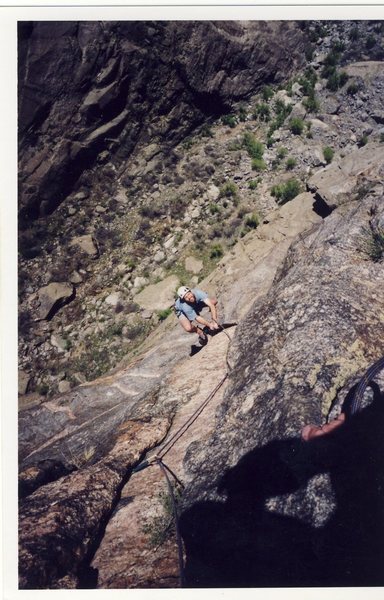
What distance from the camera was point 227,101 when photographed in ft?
44.2

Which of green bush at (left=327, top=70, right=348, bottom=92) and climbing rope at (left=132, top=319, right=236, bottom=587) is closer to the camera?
climbing rope at (left=132, top=319, right=236, bottom=587)

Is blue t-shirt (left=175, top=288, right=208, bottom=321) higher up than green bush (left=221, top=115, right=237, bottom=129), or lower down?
lower down

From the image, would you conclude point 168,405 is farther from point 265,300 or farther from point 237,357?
point 265,300

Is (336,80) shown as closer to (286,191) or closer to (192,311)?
(286,191)

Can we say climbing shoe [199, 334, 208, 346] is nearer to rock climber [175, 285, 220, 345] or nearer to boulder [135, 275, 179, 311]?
rock climber [175, 285, 220, 345]

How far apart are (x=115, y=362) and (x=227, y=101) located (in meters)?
10.4

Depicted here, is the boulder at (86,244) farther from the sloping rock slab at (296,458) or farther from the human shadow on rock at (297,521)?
the human shadow on rock at (297,521)

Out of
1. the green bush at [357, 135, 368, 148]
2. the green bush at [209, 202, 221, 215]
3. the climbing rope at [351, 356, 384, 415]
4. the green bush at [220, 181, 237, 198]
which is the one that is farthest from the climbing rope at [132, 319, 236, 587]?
the green bush at [357, 135, 368, 148]

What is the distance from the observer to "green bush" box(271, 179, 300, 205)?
11.4 metres

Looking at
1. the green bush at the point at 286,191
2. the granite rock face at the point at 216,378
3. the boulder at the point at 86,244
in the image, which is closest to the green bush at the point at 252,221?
the granite rock face at the point at 216,378

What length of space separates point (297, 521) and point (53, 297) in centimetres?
997

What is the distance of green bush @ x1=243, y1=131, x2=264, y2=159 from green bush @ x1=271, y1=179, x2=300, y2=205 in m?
1.46

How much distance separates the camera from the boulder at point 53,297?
459 inches
